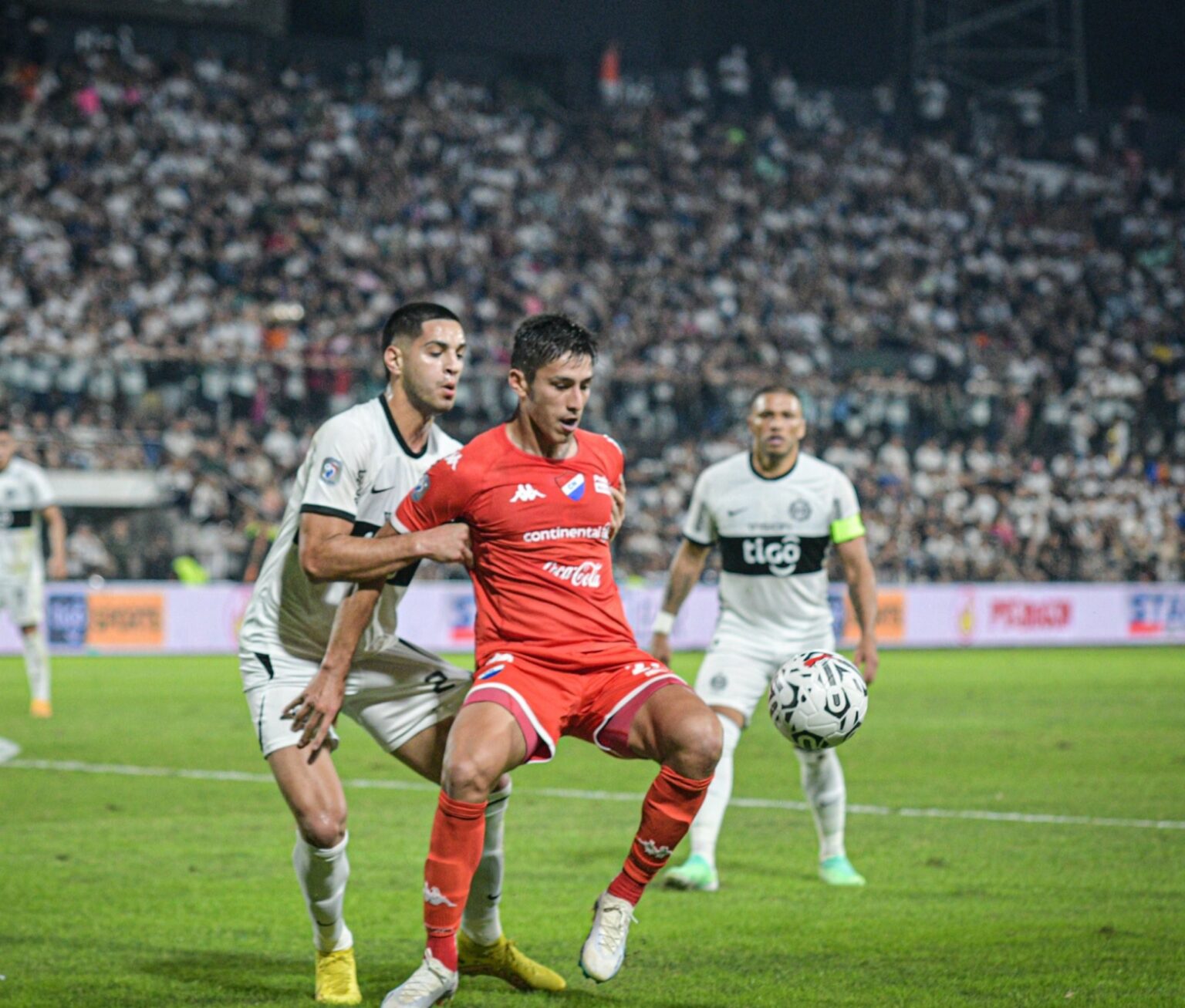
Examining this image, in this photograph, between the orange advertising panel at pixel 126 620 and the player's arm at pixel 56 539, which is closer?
the player's arm at pixel 56 539

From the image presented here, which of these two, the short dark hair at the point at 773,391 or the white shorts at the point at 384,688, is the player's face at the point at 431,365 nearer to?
the white shorts at the point at 384,688

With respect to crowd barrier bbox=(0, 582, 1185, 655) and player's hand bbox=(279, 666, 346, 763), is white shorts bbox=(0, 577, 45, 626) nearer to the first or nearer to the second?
crowd barrier bbox=(0, 582, 1185, 655)

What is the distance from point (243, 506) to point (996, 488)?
13.1 metres

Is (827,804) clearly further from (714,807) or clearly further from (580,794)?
(580,794)

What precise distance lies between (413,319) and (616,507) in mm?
1050

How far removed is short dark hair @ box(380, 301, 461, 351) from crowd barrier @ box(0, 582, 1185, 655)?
16588mm

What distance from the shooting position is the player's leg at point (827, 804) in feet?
26.7

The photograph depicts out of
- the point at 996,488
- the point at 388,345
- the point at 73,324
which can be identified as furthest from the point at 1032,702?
the point at 73,324

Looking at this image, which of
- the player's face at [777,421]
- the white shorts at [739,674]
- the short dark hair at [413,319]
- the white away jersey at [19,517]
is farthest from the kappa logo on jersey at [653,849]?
the white away jersey at [19,517]

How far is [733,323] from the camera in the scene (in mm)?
30922

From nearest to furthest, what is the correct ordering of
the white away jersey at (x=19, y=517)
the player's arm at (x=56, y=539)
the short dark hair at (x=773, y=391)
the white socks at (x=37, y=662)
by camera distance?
the short dark hair at (x=773, y=391) → the player's arm at (x=56, y=539) → the white socks at (x=37, y=662) → the white away jersey at (x=19, y=517)

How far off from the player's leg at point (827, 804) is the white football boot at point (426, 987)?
3.22m

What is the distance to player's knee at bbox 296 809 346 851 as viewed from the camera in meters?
5.69

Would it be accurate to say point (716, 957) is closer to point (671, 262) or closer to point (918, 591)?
point (918, 591)
